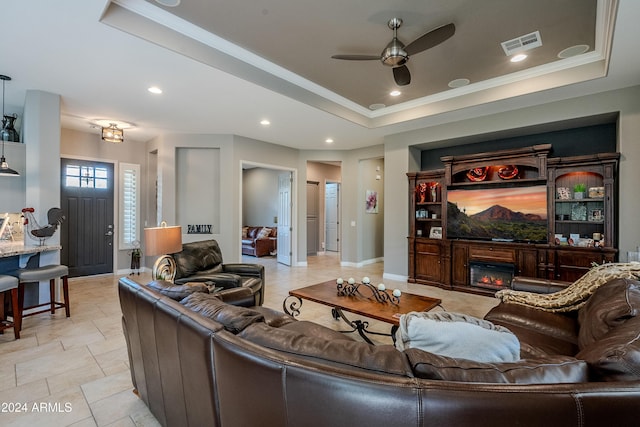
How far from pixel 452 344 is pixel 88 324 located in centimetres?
397

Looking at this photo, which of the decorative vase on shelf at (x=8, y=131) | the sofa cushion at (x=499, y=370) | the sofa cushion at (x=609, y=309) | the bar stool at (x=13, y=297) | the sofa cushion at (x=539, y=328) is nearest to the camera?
the sofa cushion at (x=499, y=370)

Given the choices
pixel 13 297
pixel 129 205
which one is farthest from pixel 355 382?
pixel 129 205

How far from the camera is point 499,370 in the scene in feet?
2.91

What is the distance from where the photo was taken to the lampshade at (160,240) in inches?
99.7

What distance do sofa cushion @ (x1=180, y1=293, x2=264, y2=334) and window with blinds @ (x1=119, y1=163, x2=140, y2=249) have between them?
18.5ft

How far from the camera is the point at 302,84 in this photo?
4.13 meters

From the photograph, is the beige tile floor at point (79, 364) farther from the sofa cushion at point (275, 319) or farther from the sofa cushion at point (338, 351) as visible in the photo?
the sofa cushion at point (338, 351)

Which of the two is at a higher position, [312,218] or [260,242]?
[312,218]

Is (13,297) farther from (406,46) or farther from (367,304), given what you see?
(406,46)

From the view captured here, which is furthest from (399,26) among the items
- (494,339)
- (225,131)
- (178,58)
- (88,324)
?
(88,324)

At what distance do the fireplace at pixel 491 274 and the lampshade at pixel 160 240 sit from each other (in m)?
4.47

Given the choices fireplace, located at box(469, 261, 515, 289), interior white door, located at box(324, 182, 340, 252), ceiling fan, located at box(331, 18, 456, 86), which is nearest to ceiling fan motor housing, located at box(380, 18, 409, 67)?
ceiling fan, located at box(331, 18, 456, 86)

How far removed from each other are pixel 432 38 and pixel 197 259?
11.9 ft

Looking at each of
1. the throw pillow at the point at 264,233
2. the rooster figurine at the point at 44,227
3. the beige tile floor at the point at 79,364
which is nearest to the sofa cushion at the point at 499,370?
the beige tile floor at the point at 79,364
